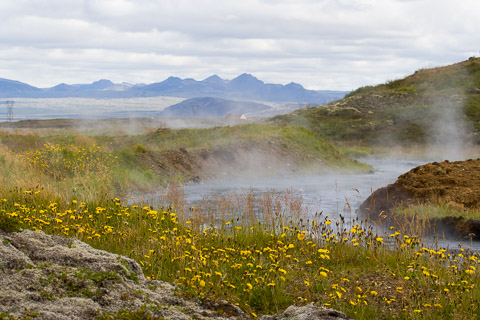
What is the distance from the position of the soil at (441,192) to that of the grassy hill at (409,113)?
26.2 metres

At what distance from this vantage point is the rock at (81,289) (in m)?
4.42

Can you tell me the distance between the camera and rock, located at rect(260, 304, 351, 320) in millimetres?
4914

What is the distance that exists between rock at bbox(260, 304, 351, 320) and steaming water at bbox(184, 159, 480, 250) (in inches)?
376

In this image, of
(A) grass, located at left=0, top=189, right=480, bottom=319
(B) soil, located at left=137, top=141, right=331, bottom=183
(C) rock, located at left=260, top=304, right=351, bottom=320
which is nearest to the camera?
(C) rock, located at left=260, top=304, right=351, bottom=320

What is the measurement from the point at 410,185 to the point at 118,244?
10.2 meters

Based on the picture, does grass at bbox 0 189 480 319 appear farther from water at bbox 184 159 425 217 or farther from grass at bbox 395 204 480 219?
water at bbox 184 159 425 217

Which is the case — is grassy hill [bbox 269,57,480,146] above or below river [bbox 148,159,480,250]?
above

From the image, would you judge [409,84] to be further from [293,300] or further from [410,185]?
[293,300]

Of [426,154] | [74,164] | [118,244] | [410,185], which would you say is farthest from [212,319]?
[426,154]

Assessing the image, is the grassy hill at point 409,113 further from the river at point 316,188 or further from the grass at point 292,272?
the grass at point 292,272

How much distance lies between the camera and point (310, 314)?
16.3ft

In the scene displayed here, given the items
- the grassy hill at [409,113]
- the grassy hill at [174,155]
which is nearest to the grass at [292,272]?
the grassy hill at [174,155]

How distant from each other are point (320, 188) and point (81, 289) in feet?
54.9

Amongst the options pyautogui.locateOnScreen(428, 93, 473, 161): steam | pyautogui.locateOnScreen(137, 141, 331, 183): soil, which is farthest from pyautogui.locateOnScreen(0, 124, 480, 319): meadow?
pyautogui.locateOnScreen(428, 93, 473, 161): steam
